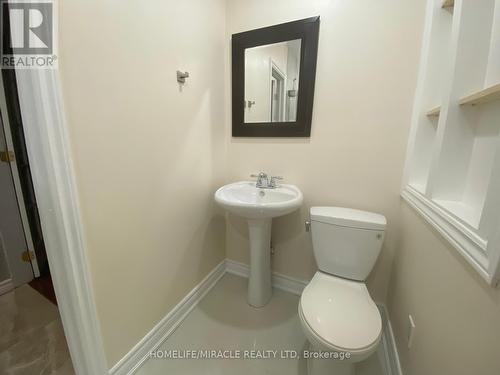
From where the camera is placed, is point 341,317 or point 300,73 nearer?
point 341,317

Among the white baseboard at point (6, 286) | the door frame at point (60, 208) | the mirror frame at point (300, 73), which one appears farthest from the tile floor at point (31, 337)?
the mirror frame at point (300, 73)

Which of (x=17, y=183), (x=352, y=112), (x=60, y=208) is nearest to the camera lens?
(x=60, y=208)

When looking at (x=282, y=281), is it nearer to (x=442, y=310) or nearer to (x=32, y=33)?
(x=442, y=310)

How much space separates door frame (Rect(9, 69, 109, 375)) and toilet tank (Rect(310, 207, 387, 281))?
3.73 ft

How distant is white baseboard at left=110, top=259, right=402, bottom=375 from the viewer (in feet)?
3.51

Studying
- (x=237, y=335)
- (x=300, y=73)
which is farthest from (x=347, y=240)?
(x=300, y=73)

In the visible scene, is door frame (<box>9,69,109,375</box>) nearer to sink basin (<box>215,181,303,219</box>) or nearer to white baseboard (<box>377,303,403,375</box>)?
sink basin (<box>215,181,303,219</box>)

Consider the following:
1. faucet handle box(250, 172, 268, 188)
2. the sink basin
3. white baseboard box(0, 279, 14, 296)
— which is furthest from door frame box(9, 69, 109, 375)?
white baseboard box(0, 279, 14, 296)

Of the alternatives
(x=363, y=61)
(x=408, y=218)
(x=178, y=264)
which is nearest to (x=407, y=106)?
(x=363, y=61)

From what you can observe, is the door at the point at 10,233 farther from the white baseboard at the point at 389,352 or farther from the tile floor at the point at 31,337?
the white baseboard at the point at 389,352

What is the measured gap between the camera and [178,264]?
1348mm

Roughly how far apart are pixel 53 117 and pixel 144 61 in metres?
0.49

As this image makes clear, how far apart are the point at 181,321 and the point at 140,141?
3.81 feet

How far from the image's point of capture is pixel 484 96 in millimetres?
639
